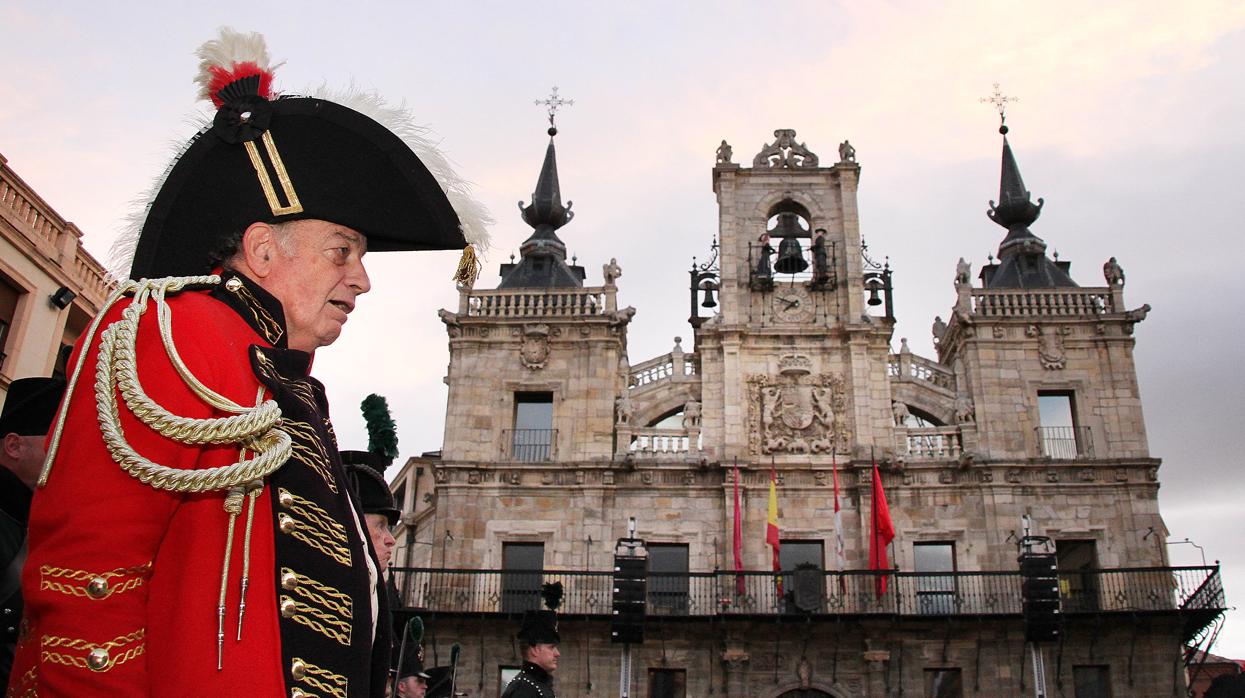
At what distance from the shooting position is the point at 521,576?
2153 centimetres

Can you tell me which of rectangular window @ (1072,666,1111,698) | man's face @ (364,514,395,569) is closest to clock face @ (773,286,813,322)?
rectangular window @ (1072,666,1111,698)

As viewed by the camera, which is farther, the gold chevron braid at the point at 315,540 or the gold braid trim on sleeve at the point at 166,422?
the gold chevron braid at the point at 315,540

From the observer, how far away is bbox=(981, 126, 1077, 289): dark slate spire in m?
24.8

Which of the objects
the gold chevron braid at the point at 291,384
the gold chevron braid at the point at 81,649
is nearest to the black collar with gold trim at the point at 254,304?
the gold chevron braid at the point at 291,384

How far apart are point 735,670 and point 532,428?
Result: 692 cm

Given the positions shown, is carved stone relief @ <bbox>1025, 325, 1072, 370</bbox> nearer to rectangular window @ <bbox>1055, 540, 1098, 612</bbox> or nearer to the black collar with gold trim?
rectangular window @ <bbox>1055, 540, 1098, 612</bbox>

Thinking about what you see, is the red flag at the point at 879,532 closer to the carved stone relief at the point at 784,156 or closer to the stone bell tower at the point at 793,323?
the stone bell tower at the point at 793,323

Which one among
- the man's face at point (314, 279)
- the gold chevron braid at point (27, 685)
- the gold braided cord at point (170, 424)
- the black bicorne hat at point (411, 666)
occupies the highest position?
the man's face at point (314, 279)

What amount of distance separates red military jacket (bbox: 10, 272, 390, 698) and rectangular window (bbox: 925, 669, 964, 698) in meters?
20.6

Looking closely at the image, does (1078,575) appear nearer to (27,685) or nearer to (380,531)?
(380,531)

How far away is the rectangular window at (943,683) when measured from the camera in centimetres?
2041

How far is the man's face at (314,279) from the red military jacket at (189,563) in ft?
0.80

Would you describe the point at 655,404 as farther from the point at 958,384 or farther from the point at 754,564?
the point at 958,384

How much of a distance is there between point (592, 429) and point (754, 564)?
4.65 metres
